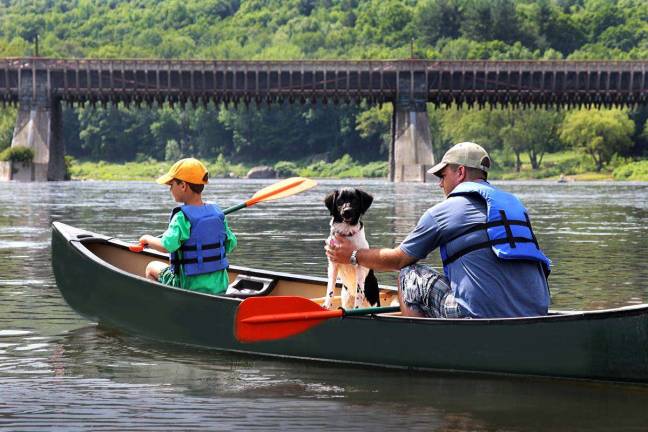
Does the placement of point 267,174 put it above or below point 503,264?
below

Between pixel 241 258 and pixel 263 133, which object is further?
pixel 263 133

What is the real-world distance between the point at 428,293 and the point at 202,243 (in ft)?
8.16

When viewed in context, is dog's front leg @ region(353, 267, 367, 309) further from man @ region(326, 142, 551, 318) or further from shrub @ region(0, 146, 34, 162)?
shrub @ region(0, 146, 34, 162)

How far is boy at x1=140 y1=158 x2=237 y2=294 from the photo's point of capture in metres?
11.8

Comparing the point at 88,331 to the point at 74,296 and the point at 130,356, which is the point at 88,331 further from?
the point at 130,356

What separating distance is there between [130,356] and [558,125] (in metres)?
122

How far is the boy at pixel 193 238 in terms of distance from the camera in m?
11.8

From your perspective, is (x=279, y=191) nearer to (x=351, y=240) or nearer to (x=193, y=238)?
(x=193, y=238)

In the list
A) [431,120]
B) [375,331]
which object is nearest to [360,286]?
[375,331]

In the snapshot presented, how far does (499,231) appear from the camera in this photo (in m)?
9.99

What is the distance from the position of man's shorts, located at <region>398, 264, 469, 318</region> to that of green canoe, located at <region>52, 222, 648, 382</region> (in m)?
0.16

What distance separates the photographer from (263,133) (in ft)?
555

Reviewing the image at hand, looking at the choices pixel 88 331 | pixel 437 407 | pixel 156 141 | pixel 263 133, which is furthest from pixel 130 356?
pixel 156 141

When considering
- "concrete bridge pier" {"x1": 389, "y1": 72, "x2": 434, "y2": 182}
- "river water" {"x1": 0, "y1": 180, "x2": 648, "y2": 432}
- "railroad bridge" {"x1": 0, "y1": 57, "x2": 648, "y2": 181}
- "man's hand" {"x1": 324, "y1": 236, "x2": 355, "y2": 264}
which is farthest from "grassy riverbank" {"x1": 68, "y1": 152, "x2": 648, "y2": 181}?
"man's hand" {"x1": 324, "y1": 236, "x2": 355, "y2": 264}
